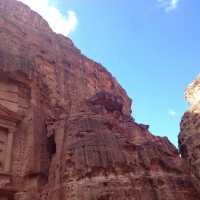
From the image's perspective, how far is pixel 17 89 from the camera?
71.0ft

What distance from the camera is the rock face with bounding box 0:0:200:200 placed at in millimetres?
14055

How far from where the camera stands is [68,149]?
15.7 m

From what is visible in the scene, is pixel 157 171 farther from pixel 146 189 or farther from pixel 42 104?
pixel 42 104

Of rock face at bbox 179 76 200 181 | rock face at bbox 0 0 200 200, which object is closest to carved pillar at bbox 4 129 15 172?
rock face at bbox 0 0 200 200

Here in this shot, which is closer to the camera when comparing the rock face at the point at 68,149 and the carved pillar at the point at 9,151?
the rock face at the point at 68,149

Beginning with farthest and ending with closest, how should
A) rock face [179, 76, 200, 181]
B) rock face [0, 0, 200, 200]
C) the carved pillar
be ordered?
rock face [179, 76, 200, 181], the carved pillar, rock face [0, 0, 200, 200]

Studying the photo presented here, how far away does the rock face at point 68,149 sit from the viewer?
1405 centimetres

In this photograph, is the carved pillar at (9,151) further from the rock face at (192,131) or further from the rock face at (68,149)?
the rock face at (192,131)

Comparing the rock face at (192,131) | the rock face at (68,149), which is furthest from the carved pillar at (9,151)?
the rock face at (192,131)

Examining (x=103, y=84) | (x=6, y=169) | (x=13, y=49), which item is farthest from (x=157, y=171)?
(x=103, y=84)

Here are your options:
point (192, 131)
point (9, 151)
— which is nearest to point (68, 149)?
point (9, 151)

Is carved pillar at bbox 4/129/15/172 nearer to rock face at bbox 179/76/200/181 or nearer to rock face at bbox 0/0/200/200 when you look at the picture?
rock face at bbox 0/0/200/200

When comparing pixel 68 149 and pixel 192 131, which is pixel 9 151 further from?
pixel 192 131

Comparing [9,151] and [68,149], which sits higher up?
[9,151]
